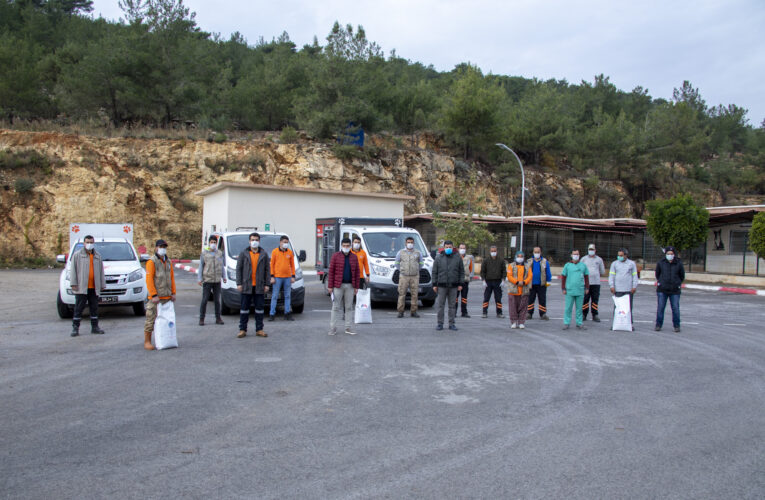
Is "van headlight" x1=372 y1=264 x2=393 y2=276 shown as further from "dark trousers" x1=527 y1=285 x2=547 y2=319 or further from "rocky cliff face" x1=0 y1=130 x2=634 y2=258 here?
"rocky cliff face" x1=0 y1=130 x2=634 y2=258

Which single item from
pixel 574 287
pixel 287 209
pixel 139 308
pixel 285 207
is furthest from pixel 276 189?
pixel 574 287

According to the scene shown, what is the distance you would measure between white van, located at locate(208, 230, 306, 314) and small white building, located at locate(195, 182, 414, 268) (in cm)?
1548

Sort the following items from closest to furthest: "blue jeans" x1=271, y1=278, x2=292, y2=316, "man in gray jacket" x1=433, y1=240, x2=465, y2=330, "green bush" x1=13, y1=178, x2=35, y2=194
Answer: "man in gray jacket" x1=433, y1=240, x2=465, y2=330, "blue jeans" x1=271, y1=278, x2=292, y2=316, "green bush" x1=13, y1=178, x2=35, y2=194

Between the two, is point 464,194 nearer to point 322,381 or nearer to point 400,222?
point 400,222

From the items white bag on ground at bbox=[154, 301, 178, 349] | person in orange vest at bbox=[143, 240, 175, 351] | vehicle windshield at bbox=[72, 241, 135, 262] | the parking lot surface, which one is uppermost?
vehicle windshield at bbox=[72, 241, 135, 262]

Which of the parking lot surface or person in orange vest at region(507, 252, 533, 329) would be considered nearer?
the parking lot surface

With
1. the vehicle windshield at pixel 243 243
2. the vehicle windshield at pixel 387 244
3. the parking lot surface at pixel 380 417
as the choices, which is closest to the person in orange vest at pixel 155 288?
the parking lot surface at pixel 380 417

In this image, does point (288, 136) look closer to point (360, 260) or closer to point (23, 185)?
point (23, 185)

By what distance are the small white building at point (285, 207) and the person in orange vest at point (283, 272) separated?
17.7 metres

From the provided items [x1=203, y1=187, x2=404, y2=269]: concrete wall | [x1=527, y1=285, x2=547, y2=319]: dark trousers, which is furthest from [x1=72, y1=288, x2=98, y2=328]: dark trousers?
[x1=203, y1=187, x2=404, y2=269]: concrete wall

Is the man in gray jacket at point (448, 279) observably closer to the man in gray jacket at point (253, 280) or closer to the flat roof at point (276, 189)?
the man in gray jacket at point (253, 280)

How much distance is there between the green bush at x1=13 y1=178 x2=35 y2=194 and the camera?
33.8 meters

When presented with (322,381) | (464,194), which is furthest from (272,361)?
(464,194)

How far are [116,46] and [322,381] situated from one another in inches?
1497
